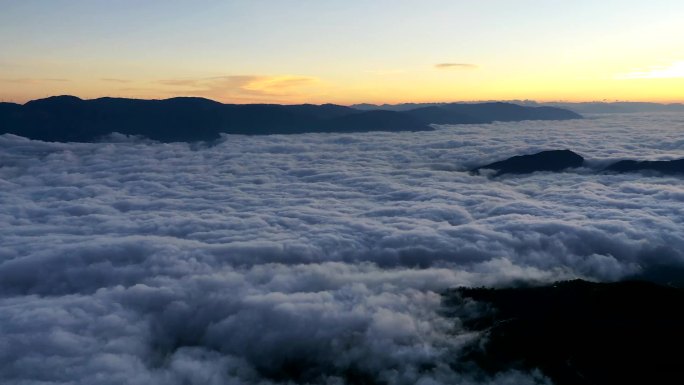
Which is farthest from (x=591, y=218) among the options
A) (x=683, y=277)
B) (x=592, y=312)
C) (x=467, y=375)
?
(x=467, y=375)

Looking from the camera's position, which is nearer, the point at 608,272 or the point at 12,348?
the point at 12,348

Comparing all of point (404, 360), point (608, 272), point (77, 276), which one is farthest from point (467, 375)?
point (77, 276)

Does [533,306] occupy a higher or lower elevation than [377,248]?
lower

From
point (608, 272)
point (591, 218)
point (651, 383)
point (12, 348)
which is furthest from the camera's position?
point (591, 218)

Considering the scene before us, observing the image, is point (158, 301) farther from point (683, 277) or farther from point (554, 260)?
point (683, 277)

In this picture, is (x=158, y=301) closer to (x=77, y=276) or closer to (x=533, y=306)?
(x=77, y=276)

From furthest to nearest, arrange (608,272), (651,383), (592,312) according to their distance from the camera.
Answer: (608,272) < (592,312) < (651,383)
